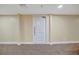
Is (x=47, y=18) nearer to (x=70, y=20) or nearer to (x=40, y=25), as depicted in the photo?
(x=40, y=25)

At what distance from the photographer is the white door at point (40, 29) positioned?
1394 millimetres

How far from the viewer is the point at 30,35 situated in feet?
4.88

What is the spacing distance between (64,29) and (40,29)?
1.09 ft

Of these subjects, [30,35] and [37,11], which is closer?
[37,11]

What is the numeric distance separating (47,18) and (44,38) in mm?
331

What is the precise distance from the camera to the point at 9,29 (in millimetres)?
1469

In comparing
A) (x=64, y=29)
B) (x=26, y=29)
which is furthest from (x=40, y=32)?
(x=64, y=29)

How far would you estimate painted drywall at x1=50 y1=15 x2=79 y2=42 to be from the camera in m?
1.33

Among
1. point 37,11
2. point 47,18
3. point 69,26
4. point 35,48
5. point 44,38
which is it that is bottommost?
point 35,48

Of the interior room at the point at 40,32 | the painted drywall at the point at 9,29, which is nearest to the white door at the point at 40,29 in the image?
the interior room at the point at 40,32

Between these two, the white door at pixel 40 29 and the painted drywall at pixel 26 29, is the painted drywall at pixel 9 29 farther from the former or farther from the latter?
the white door at pixel 40 29
